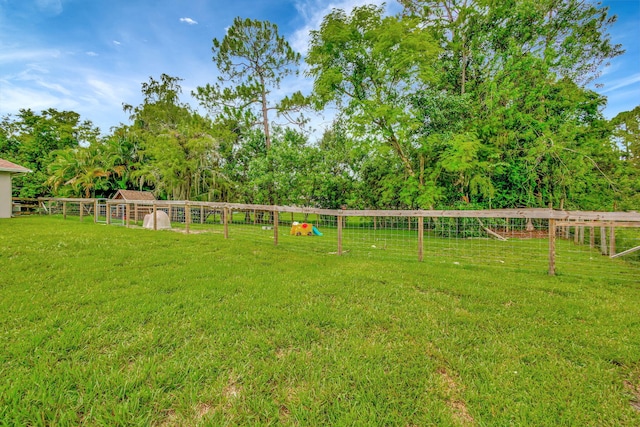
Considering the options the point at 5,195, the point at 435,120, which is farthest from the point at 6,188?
the point at 435,120

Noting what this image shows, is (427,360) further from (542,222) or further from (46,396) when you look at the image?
(542,222)

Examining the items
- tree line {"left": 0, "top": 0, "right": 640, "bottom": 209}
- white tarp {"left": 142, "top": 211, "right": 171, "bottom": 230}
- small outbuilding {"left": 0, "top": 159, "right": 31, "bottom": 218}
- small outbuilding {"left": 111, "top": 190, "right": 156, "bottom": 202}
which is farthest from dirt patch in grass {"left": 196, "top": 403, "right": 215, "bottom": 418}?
small outbuilding {"left": 0, "top": 159, "right": 31, "bottom": 218}

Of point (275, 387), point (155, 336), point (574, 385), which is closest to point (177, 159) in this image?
point (155, 336)

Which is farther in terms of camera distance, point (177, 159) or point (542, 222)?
point (177, 159)

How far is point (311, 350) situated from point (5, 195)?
72.6 ft

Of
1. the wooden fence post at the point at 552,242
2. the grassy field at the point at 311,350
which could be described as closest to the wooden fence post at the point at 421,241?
the grassy field at the point at 311,350

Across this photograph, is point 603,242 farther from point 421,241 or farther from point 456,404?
point 456,404

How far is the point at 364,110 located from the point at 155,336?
12617 millimetres

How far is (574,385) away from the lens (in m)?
1.96

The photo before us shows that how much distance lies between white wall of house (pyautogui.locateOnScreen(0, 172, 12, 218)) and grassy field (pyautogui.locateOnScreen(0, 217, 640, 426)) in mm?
16688

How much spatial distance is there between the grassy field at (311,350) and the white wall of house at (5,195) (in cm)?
1669

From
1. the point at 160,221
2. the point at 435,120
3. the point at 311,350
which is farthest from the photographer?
the point at 435,120

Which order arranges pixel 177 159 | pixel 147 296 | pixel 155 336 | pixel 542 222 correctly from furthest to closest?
pixel 177 159 → pixel 542 222 → pixel 147 296 → pixel 155 336

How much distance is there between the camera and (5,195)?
50.1 ft
